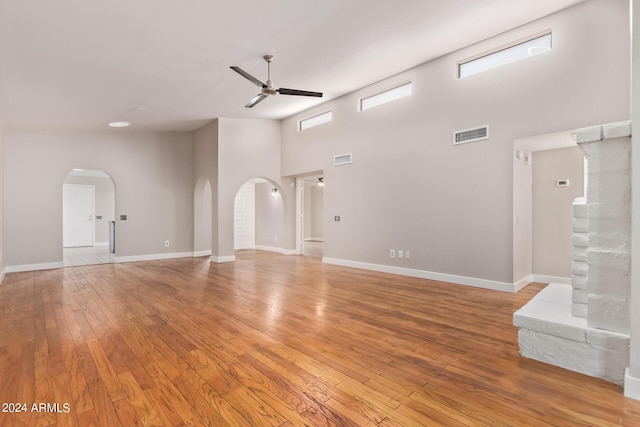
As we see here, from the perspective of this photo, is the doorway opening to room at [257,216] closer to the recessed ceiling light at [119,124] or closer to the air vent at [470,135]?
the recessed ceiling light at [119,124]

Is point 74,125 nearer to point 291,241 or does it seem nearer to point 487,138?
point 291,241

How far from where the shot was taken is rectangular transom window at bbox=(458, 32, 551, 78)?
4246 millimetres

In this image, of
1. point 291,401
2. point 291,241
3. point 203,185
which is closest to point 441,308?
point 291,401

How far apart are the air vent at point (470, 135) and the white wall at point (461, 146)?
78 millimetres

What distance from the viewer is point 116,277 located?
589 cm

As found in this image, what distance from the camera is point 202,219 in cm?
902

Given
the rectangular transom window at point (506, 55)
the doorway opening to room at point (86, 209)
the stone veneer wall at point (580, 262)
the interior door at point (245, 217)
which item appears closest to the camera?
the stone veneer wall at point (580, 262)

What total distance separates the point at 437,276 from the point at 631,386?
3.39 metres

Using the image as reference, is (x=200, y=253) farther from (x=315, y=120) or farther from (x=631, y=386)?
(x=631, y=386)

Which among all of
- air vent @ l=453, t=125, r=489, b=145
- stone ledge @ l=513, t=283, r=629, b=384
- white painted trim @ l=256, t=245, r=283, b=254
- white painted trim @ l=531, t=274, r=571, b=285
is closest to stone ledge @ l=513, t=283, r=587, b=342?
stone ledge @ l=513, t=283, r=629, b=384

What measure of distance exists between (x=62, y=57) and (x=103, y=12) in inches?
45.2

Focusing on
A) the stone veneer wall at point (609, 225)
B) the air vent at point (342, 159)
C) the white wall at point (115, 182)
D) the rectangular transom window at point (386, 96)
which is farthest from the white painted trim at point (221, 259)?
the stone veneer wall at point (609, 225)

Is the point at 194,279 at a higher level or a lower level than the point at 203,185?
lower

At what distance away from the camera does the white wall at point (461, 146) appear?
3.82 meters
